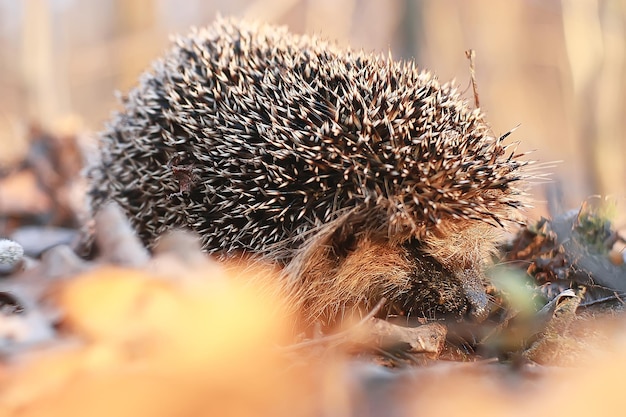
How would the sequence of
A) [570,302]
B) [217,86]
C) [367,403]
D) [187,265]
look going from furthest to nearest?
[217,86]
[570,302]
[187,265]
[367,403]

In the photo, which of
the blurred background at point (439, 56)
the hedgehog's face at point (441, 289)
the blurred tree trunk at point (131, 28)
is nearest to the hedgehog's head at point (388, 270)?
the hedgehog's face at point (441, 289)

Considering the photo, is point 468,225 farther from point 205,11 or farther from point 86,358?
point 205,11

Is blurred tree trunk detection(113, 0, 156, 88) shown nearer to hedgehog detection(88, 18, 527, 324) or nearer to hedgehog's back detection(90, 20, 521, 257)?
hedgehog's back detection(90, 20, 521, 257)

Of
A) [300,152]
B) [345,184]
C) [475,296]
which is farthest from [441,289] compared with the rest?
[300,152]

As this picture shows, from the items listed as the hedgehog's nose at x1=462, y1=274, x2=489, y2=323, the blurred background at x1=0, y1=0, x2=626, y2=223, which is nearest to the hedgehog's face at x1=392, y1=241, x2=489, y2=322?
the hedgehog's nose at x1=462, y1=274, x2=489, y2=323

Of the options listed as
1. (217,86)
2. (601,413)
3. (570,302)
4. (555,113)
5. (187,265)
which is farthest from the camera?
(555,113)

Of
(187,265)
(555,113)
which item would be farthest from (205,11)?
(187,265)

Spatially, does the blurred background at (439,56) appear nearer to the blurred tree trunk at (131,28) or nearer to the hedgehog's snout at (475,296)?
the blurred tree trunk at (131,28)
